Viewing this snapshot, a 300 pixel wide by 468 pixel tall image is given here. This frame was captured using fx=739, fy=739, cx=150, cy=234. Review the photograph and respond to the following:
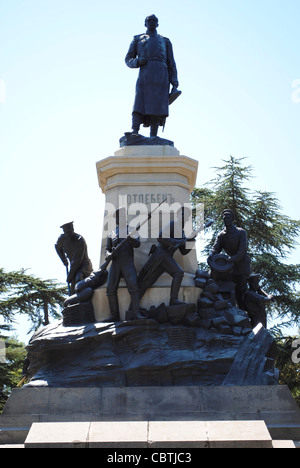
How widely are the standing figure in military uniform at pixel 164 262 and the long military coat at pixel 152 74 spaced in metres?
3.22

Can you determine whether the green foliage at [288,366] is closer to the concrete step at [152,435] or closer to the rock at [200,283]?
the rock at [200,283]

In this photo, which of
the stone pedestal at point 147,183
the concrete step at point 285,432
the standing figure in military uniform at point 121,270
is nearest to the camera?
the concrete step at point 285,432

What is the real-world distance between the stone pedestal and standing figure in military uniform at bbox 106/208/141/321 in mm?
708

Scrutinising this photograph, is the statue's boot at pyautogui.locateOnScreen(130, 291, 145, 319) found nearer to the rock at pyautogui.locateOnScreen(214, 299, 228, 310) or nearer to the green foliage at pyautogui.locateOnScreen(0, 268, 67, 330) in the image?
the rock at pyautogui.locateOnScreen(214, 299, 228, 310)

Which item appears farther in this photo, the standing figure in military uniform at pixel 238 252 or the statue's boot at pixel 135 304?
the standing figure in military uniform at pixel 238 252

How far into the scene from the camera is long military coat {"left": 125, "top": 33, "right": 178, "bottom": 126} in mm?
15289

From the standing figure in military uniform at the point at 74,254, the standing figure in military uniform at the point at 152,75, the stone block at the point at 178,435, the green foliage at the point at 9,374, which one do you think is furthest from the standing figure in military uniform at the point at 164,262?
the green foliage at the point at 9,374

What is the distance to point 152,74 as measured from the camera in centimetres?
1538

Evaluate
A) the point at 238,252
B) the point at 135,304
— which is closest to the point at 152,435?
the point at 135,304

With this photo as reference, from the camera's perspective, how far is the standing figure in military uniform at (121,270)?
12586mm

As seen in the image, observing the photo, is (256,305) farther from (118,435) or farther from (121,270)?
(118,435)

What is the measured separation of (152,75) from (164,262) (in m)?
4.51

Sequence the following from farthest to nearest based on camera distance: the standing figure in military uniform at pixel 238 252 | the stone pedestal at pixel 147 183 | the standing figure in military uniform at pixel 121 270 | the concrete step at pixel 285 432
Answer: the stone pedestal at pixel 147 183 → the standing figure in military uniform at pixel 238 252 → the standing figure in military uniform at pixel 121 270 → the concrete step at pixel 285 432
